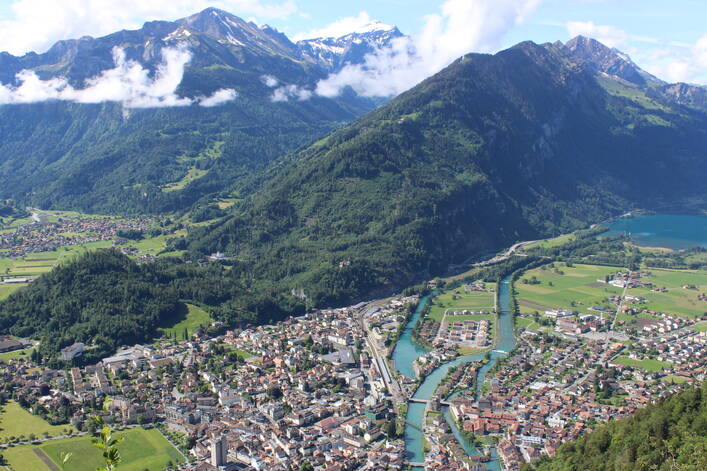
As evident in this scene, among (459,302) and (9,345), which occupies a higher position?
(9,345)

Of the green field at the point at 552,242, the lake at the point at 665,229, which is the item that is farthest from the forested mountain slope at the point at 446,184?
the lake at the point at 665,229

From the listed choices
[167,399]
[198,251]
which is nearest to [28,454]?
[167,399]

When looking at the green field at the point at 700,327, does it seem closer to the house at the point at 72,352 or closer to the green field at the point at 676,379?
the green field at the point at 676,379

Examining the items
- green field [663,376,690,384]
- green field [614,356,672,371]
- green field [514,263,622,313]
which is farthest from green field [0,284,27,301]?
green field [663,376,690,384]

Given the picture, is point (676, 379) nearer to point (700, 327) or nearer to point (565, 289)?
point (700, 327)

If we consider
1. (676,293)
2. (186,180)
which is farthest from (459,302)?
(186,180)

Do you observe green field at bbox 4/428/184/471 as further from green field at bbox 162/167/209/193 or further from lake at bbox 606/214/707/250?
green field at bbox 162/167/209/193

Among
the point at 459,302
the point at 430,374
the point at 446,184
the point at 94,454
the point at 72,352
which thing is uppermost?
the point at 446,184

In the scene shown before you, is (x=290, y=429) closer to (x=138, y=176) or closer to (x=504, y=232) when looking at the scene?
(x=504, y=232)
